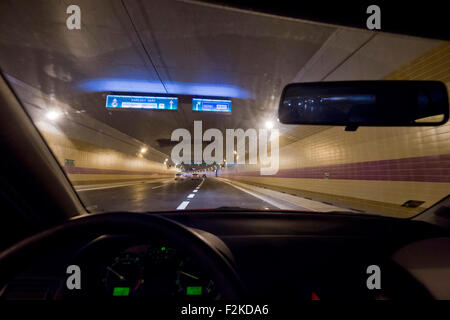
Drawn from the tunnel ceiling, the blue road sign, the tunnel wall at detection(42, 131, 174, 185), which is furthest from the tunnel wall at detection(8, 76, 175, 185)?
the blue road sign

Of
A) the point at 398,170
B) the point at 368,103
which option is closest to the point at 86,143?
the point at 368,103

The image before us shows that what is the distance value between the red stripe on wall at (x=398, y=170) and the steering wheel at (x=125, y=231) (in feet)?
19.5

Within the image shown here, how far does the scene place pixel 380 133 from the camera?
6012 millimetres

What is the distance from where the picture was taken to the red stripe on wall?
438cm

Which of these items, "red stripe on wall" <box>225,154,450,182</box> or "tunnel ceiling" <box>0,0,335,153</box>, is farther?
"tunnel ceiling" <box>0,0,335,153</box>

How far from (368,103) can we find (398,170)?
4924mm

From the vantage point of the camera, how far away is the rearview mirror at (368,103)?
1784mm

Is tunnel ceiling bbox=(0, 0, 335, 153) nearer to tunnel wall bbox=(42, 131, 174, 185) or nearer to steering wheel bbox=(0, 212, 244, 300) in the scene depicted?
tunnel wall bbox=(42, 131, 174, 185)

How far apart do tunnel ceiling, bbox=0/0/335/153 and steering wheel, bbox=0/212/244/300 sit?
3937mm

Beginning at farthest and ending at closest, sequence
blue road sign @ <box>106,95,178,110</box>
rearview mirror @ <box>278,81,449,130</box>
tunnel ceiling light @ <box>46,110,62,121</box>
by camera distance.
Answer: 1. tunnel ceiling light @ <box>46,110,62,121</box>
2. blue road sign @ <box>106,95,178,110</box>
3. rearview mirror @ <box>278,81,449,130</box>

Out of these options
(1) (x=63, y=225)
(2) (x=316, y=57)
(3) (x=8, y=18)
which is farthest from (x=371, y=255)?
(3) (x=8, y=18)

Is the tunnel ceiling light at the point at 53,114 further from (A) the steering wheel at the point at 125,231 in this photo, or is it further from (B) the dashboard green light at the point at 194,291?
(B) the dashboard green light at the point at 194,291

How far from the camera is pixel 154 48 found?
6.05 meters

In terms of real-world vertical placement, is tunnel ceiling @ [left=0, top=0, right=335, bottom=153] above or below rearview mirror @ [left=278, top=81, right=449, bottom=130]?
above
